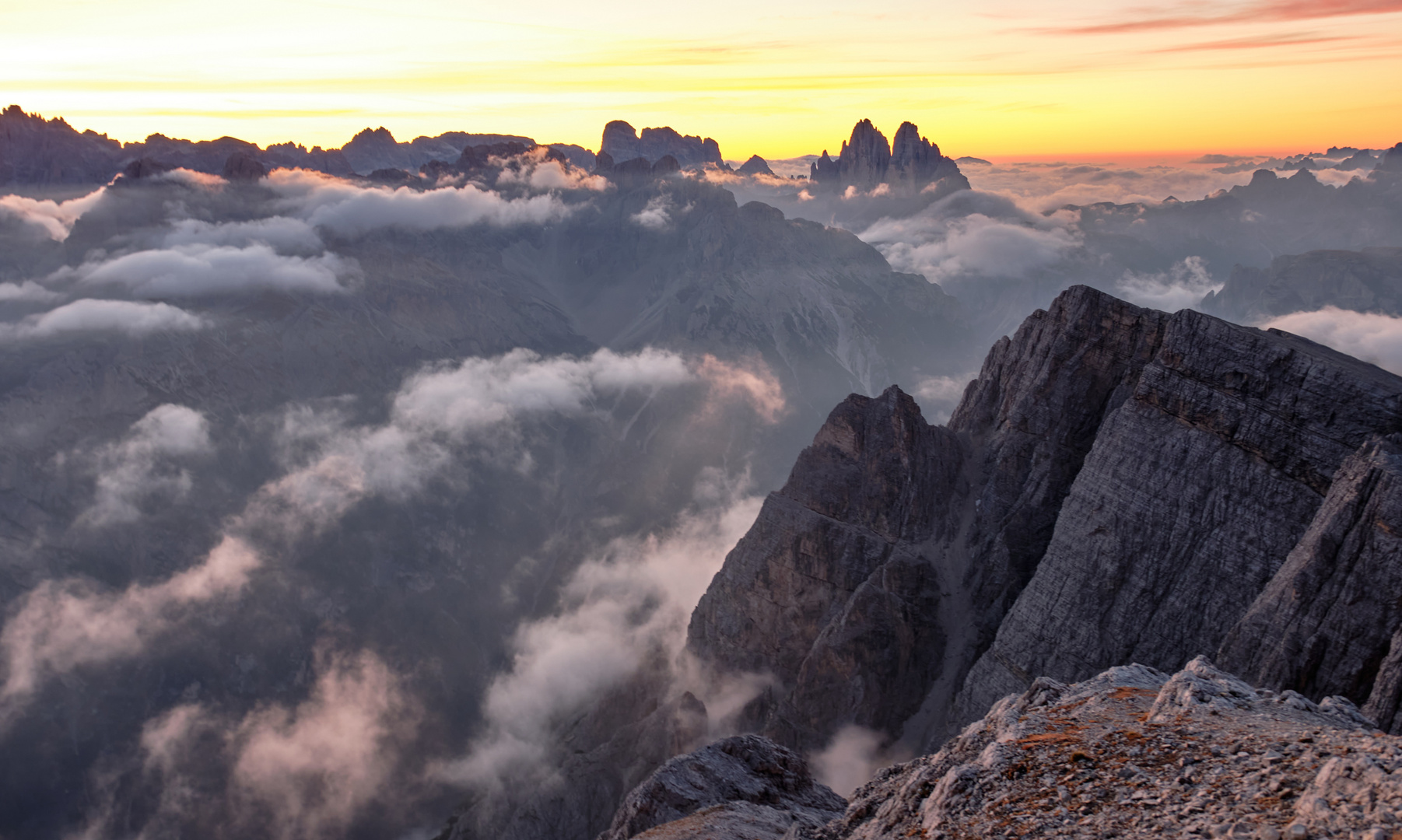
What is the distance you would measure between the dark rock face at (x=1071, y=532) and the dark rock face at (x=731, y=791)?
27.6 m

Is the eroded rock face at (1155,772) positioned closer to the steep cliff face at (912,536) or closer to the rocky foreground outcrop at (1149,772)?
the rocky foreground outcrop at (1149,772)

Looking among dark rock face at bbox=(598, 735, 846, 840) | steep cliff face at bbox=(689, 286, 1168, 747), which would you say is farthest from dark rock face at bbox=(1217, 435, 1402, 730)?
dark rock face at bbox=(598, 735, 846, 840)

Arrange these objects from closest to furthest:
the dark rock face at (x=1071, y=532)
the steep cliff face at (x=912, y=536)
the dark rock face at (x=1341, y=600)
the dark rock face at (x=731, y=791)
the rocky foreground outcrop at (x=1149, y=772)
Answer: the rocky foreground outcrop at (x=1149, y=772)
the dark rock face at (x=1341, y=600)
the dark rock face at (x=731, y=791)
the dark rock face at (x=1071, y=532)
the steep cliff face at (x=912, y=536)

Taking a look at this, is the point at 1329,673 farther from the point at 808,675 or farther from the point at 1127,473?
the point at 808,675

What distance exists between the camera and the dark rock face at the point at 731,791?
57094 millimetres

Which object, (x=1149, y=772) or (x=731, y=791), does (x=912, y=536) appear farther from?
(x=1149, y=772)

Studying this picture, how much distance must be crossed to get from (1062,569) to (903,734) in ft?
99.1

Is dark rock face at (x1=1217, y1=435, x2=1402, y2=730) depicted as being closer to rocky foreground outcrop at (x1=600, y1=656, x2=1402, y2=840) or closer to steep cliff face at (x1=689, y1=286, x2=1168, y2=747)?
rocky foreground outcrop at (x1=600, y1=656, x2=1402, y2=840)

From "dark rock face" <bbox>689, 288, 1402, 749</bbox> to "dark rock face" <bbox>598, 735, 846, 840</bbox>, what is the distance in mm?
27643

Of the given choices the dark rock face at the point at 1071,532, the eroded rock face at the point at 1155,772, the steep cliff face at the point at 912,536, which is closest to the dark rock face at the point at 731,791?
the eroded rock face at the point at 1155,772

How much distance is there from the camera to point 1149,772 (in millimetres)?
28188

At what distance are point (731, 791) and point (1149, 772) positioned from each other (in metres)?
39.1

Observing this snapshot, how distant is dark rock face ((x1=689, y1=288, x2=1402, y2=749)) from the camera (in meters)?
62.1

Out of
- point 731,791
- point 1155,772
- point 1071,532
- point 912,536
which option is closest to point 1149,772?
point 1155,772
